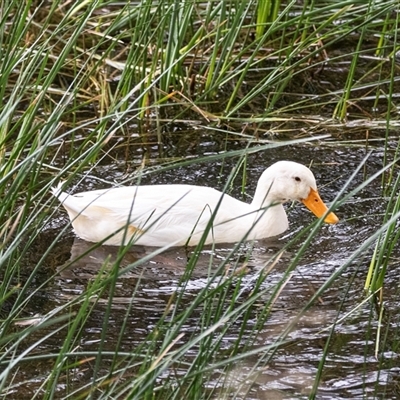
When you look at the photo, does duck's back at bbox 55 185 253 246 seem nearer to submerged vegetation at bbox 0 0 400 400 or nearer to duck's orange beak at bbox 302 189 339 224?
submerged vegetation at bbox 0 0 400 400

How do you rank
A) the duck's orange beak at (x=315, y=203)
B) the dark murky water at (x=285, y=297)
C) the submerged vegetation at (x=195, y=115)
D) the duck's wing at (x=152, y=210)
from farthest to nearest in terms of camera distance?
1. the duck's orange beak at (x=315, y=203)
2. the duck's wing at (x=152, y=210)
3. the submerged vegetation at (x=195, y=115)
4. the dark murky water at (x=285, y=297)

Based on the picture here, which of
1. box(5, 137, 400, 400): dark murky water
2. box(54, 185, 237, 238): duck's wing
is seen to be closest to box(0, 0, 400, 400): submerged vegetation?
box(5, 137, 400, 400): dark murky water

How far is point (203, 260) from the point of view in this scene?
18.3 ft

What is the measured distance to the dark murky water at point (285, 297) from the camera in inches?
162

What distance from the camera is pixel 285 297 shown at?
493cm

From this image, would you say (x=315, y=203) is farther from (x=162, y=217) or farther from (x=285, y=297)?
(x=285, y=297)

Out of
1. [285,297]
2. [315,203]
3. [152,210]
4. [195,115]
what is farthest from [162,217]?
[195,115]

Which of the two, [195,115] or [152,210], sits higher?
[195,115]

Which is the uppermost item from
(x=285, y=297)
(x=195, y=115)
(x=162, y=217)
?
(x=195, y=115)

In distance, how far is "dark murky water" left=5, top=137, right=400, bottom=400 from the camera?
4109 millimetres

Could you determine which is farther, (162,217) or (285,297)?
(162,217)

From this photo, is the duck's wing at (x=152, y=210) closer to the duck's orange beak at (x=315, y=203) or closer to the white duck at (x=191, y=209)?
the white duck at (x=191, y=209)

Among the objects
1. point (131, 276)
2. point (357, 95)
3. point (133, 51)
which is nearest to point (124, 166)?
point (133, 51)

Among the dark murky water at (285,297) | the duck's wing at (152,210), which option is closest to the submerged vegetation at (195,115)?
the dark murky water at (285,297)
